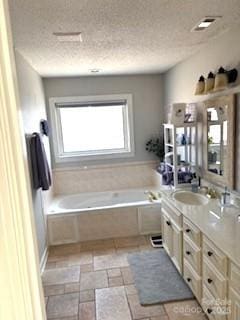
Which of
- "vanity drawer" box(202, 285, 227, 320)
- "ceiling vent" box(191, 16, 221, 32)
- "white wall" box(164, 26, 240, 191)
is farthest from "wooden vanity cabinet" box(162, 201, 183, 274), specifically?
"ceiling vent" box(191, 16, 221, 32)

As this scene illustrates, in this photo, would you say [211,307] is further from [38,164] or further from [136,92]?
[136,92]

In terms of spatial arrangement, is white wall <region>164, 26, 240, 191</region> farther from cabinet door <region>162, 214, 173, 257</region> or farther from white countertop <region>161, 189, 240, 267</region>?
cabinet door <region>162, 214, 173, 257</region>

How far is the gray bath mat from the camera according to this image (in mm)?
2441

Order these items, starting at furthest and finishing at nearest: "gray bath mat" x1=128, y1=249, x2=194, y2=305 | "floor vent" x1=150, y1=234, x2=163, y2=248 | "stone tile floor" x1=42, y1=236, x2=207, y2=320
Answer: "floor vent" x1=150, y1=234, x2=163, y2=248 → "gray bath mat" x1=128, y1=249, x2=194, y2=305 → "stone tile floor" x1=42, y1=236, x2=207, y2=320

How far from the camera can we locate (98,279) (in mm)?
2785

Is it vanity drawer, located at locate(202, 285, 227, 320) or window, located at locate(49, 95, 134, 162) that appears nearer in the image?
vanity drawer, located at locate(202, 285, 227, 320)

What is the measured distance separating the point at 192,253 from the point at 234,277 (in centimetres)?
68

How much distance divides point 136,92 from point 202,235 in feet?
9.89

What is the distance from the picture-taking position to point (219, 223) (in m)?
2.13

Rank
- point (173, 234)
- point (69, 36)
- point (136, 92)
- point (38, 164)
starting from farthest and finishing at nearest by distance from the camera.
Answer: point (136, 92) → point (38, 164) → point (173, 234) → point (69, 36)

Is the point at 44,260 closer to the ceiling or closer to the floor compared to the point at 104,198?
closer to the floor

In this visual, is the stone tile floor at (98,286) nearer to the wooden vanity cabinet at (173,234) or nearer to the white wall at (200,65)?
the wooden vanity cabinet at (173,234)

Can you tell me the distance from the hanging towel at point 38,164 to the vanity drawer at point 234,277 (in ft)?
6.89

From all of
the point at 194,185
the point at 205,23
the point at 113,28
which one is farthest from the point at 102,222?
the point at 205,23
